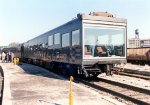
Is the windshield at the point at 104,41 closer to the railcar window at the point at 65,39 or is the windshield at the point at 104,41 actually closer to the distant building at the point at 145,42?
the railcar window at the point at 65,39

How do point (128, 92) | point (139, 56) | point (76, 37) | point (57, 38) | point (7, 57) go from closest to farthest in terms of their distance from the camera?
point (128, 92), point (76, 37), point (57, 38), point (139, 56), point (7, 57)

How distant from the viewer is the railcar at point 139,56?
120ft

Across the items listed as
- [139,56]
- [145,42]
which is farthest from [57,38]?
→ [145,42]

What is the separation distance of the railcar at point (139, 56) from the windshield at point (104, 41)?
825 inches

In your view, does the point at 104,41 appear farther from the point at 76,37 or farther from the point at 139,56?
the point at 139,56

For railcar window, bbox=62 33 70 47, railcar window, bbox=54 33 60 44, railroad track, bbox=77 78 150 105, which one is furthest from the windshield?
railcar window, bbox=54 33 60 44

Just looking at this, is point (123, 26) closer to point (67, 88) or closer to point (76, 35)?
point (76, 35)

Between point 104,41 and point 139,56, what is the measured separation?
78.2 ft

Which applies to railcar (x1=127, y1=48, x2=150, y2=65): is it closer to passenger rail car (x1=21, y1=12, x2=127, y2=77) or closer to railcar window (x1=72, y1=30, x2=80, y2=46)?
passenger rail car (x1=21, y1=12, x2=127, y2=77)

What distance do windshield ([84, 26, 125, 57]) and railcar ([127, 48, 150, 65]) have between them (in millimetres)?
20965

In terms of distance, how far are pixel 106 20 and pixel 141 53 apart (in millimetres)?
23458

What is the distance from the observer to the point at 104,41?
51.5 feet

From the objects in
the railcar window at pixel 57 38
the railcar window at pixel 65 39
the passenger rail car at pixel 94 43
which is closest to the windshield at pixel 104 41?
the passenger rail car at pixel 94 43

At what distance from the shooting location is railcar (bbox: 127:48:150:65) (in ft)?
120
